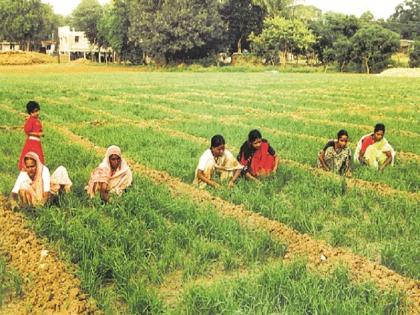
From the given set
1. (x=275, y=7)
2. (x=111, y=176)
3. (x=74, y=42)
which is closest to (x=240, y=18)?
(x=275, y=7)

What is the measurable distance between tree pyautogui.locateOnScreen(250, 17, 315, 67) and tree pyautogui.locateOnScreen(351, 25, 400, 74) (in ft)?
14.6

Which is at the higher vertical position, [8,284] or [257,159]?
[257,159]

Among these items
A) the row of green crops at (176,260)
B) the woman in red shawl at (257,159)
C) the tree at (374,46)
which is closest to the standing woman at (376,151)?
the woman in red shawl at (257,159)

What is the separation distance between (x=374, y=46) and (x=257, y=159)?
132 ft

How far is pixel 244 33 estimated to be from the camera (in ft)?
178

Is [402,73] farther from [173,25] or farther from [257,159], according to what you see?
[257,159]

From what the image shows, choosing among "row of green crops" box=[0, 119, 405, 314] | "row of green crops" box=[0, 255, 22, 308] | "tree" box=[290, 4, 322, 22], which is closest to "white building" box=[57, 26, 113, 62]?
"tree" box=[290, 4, 322, 22]

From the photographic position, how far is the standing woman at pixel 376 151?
825 cm

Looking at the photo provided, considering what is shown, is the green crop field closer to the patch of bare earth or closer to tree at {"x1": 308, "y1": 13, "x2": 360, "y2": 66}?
the patch of bare earth

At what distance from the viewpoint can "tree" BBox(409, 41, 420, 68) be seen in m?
44.9

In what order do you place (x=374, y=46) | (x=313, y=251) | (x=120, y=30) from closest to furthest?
(x=313, y=251) → (x=374, y=46) → (x=120, y=30)

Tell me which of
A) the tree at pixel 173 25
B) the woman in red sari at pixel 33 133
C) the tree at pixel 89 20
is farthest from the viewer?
the tree at pixel 89 20

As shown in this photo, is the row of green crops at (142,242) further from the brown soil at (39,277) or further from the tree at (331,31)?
the tree at (331,31)

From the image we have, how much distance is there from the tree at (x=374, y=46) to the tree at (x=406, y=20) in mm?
27201
